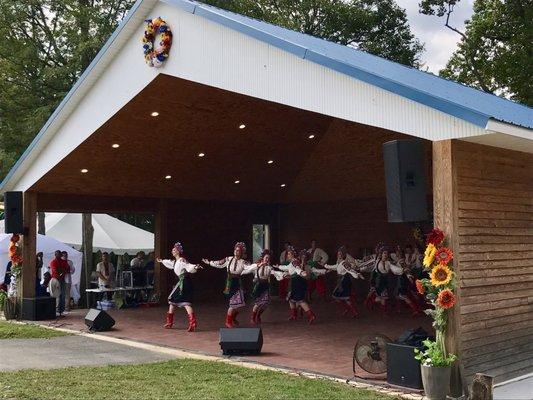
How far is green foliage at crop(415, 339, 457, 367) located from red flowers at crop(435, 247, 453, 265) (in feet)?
2.86

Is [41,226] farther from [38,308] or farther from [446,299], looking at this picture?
[446,299]

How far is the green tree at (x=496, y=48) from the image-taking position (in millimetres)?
22531

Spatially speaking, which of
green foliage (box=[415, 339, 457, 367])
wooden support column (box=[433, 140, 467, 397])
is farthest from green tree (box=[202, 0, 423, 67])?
green foliage (box=[415, 339, 457, 367])

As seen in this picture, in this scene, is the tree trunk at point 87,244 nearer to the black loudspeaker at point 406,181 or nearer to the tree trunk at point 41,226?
the tree trunk at point 41,226

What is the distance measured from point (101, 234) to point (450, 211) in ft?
55.8

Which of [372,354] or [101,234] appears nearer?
[372,354]

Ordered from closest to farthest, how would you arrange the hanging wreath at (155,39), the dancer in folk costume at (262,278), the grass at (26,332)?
the hanging wreath at (155,39) → the grass at (26,332) → the dancer in folk costume at (262,278)

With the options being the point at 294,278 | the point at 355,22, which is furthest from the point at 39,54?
the point at 294,278

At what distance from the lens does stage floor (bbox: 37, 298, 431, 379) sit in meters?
9.17

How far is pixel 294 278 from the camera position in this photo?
12.8 meters

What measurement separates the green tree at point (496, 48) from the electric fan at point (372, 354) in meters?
17.4

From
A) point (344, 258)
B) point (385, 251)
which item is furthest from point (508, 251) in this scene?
point (344, 258)

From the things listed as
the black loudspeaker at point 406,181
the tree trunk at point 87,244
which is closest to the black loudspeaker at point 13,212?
the tree trunk at point 87,244

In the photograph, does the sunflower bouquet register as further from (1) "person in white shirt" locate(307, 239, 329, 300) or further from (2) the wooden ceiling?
(1) "person in white shirt" locate(307, 239, 329, 300)
